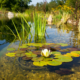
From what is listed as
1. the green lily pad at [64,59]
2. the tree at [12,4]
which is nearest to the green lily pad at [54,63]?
the green lily pad at [64,59]

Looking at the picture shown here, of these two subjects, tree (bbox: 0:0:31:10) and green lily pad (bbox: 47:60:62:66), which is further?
tree (bbox: 0:0:31:10)

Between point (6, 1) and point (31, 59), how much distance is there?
740 inches

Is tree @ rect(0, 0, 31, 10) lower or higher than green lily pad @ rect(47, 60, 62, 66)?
higher

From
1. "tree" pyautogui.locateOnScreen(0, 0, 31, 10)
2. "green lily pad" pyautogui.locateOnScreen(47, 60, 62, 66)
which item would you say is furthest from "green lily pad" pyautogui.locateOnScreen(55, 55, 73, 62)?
"tree" pyautogui.locateOnScreen(0, 0, 31, 10)

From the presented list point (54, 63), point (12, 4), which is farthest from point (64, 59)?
point (12, 4)

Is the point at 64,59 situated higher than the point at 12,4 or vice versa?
the point at 12,4

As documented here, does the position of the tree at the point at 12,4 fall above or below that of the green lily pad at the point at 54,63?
above

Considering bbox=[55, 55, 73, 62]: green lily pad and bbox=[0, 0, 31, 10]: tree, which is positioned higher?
bbox=[0, 0, 31, 10]: tree

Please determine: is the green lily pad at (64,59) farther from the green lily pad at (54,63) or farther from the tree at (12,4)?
the tree at (12,4)

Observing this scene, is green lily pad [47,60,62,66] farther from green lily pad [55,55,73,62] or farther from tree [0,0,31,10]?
tree [0,0,31,10]

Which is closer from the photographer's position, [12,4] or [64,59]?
[64,59]

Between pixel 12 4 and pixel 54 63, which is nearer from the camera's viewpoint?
pixel 54 63

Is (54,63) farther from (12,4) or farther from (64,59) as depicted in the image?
(12,4)

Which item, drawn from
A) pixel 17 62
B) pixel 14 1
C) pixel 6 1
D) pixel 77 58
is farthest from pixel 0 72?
pixel 14 1
